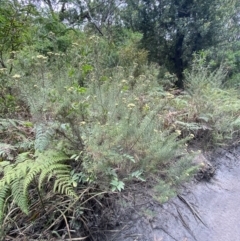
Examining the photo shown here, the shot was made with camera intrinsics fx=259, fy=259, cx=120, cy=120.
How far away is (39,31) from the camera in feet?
11.2

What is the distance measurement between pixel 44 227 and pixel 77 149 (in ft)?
1.57

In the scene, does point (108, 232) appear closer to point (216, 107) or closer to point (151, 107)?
point (151, 107)

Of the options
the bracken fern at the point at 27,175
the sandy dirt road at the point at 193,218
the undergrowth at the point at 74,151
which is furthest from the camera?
the sandy dirt road at the point at 193,218

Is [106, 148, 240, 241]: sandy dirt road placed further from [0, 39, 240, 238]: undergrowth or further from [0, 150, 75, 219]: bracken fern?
[0, 150, 75, 219]: bracken fern

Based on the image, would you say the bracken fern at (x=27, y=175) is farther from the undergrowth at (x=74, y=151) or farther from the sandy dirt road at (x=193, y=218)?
the sandy dirt road at (x=193, y=218)

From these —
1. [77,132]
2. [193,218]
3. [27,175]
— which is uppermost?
[77,132]

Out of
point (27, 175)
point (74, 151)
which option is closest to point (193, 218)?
point (74, 151)

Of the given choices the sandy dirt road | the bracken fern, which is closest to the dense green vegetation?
the bracken fern

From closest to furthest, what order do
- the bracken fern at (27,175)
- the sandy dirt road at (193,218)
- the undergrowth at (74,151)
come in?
the bracken fern at (27,175) → the undergrowth at (74,151) → the sandy dirt road at (193,218)

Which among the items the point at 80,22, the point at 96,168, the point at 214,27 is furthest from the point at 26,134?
the point at 80,22

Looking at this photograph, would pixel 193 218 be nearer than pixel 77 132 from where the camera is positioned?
No

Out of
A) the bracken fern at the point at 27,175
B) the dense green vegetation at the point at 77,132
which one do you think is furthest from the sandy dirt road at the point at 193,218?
the bracken fern at the point at 27,175

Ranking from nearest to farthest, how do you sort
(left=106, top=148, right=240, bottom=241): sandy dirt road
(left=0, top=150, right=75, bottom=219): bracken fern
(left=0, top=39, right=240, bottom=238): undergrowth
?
1. (left=0, top=150, right=75, bottom=219): bracken fern
2. (left=0, top=39, right=240, bottom=238): undergrowth
3. (left=106, top=148, right=240, bottom=241): sandy dirt road

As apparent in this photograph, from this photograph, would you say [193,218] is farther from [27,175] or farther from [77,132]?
[27,175]
